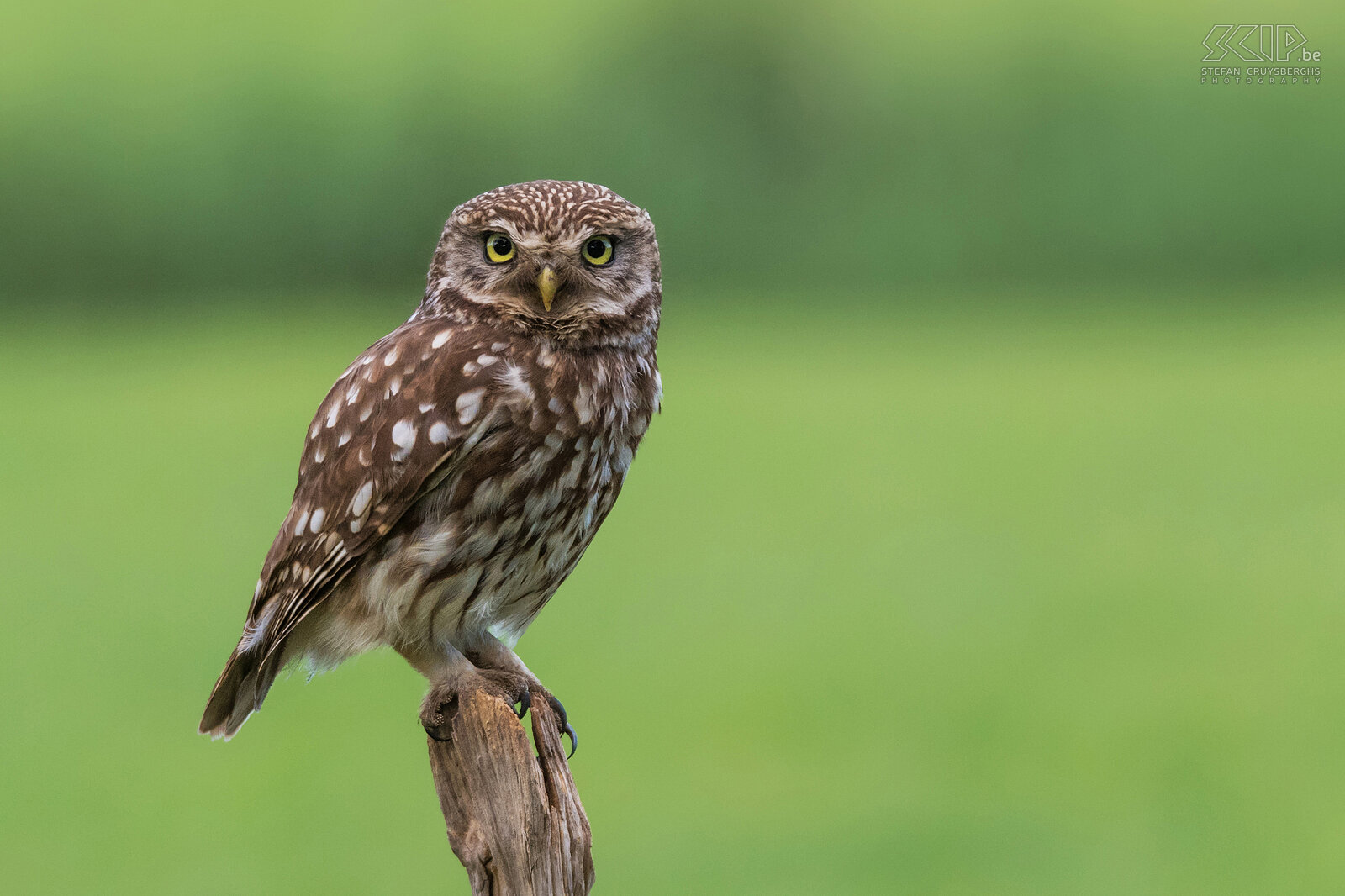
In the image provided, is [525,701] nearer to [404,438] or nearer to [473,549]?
[473,549]

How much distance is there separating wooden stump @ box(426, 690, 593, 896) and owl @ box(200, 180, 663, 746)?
0.16 metres

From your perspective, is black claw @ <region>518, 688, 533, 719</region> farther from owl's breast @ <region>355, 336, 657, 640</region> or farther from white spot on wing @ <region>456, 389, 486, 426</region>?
white spot on wing @ <region>456, 389, 486, 426</region>

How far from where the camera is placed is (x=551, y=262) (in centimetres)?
214

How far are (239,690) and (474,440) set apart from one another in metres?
0.68

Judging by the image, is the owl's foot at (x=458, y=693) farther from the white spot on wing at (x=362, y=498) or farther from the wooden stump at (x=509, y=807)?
the white spot on wing at (x=362, y=498)

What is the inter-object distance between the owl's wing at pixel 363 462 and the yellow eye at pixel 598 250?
208 millimetres

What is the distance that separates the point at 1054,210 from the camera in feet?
43.0

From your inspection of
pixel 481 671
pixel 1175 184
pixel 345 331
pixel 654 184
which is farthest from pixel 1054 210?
pixel 481 671

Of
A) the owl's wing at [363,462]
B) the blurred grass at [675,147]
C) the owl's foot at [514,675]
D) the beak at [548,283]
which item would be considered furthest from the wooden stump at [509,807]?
the blurred grass at [675,147]

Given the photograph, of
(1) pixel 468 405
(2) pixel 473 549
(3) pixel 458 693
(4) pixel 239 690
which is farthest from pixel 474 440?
(4) pixel 239 690

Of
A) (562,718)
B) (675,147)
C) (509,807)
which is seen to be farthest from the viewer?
(675,147)

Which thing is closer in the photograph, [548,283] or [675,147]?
[548,283]

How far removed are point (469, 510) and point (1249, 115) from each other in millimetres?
11806

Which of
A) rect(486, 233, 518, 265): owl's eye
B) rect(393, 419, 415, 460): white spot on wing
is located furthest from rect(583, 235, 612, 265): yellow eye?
rect(393, 419, 415, 460): white spot on wing
